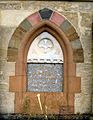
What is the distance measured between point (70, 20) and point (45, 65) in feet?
4.05

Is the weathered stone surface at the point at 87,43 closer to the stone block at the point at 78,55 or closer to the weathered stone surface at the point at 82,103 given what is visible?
the stone block at the point at 78,55

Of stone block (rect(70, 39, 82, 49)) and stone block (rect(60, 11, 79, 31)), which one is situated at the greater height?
stone block (rect(60, 11, 79, 31))

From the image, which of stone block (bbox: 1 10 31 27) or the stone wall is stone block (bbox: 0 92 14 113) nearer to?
the stone wall

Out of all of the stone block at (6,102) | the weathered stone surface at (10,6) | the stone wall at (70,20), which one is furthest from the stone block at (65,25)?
the stone block at (6,102)

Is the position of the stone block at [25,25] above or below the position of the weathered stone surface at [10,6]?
below

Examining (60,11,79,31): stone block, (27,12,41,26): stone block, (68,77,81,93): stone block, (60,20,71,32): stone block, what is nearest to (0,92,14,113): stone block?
(68,77,81,93): stone block

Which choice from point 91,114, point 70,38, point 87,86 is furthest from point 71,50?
point 91,114

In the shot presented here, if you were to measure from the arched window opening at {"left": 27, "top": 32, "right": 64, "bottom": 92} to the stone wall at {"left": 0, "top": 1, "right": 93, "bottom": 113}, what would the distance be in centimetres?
44

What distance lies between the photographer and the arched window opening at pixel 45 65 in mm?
10680

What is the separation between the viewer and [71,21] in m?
10.7

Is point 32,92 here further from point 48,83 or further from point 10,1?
point 10,1

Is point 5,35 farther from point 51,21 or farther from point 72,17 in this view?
point 72,17

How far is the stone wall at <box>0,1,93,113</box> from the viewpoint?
34.6 ft

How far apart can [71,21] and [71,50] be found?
701 mm
